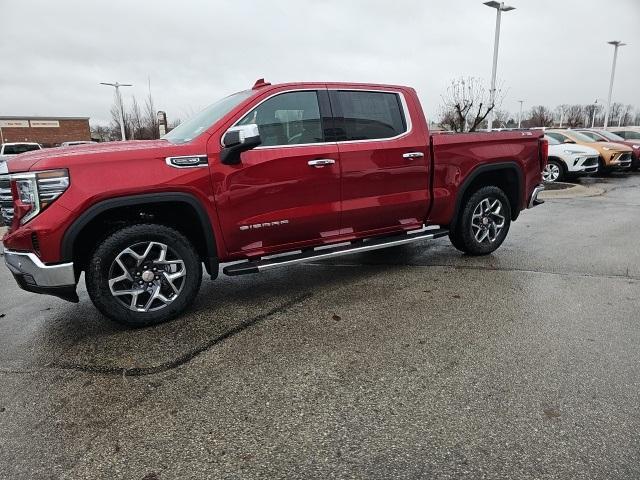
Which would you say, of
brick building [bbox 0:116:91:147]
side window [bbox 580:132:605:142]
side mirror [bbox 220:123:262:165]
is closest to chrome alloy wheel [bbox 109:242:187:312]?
side mirror [bbox 220:123:262:165]

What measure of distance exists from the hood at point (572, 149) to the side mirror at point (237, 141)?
46.0 feet

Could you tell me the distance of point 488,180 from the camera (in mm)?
6035

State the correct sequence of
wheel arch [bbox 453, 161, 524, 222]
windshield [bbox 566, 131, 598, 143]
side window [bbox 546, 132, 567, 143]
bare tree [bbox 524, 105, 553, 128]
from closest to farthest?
wheel arch [bbox 453, 161, 524, 222], side window [bbox 546, 132, 567, 143], windshield [bbox 566, 131, 598, 143], bare tree [bbox 524, 105, 553, 128]

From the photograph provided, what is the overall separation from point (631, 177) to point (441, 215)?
15.2m

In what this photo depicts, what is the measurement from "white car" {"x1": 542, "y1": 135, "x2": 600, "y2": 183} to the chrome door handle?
12.4m

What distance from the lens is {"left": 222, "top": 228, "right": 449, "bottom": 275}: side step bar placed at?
4.16 metres

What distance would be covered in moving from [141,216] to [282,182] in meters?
1.22

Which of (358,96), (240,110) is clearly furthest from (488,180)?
(240,110)

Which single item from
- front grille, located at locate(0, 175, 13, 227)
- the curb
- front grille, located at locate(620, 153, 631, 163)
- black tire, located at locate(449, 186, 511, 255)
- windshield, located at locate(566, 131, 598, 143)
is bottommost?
the curb

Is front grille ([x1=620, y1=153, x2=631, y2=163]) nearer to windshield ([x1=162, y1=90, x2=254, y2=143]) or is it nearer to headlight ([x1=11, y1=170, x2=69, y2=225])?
windshield ([x1=162, y1=90, x2=254, y2=143])

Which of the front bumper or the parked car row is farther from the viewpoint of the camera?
the parked car row

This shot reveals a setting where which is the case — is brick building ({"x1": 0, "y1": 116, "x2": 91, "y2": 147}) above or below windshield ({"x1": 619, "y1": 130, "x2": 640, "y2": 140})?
above

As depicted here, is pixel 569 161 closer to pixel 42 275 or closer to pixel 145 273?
pixel 145 273

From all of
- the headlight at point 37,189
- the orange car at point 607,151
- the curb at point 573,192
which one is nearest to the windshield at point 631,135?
the orange car at point 607,151
